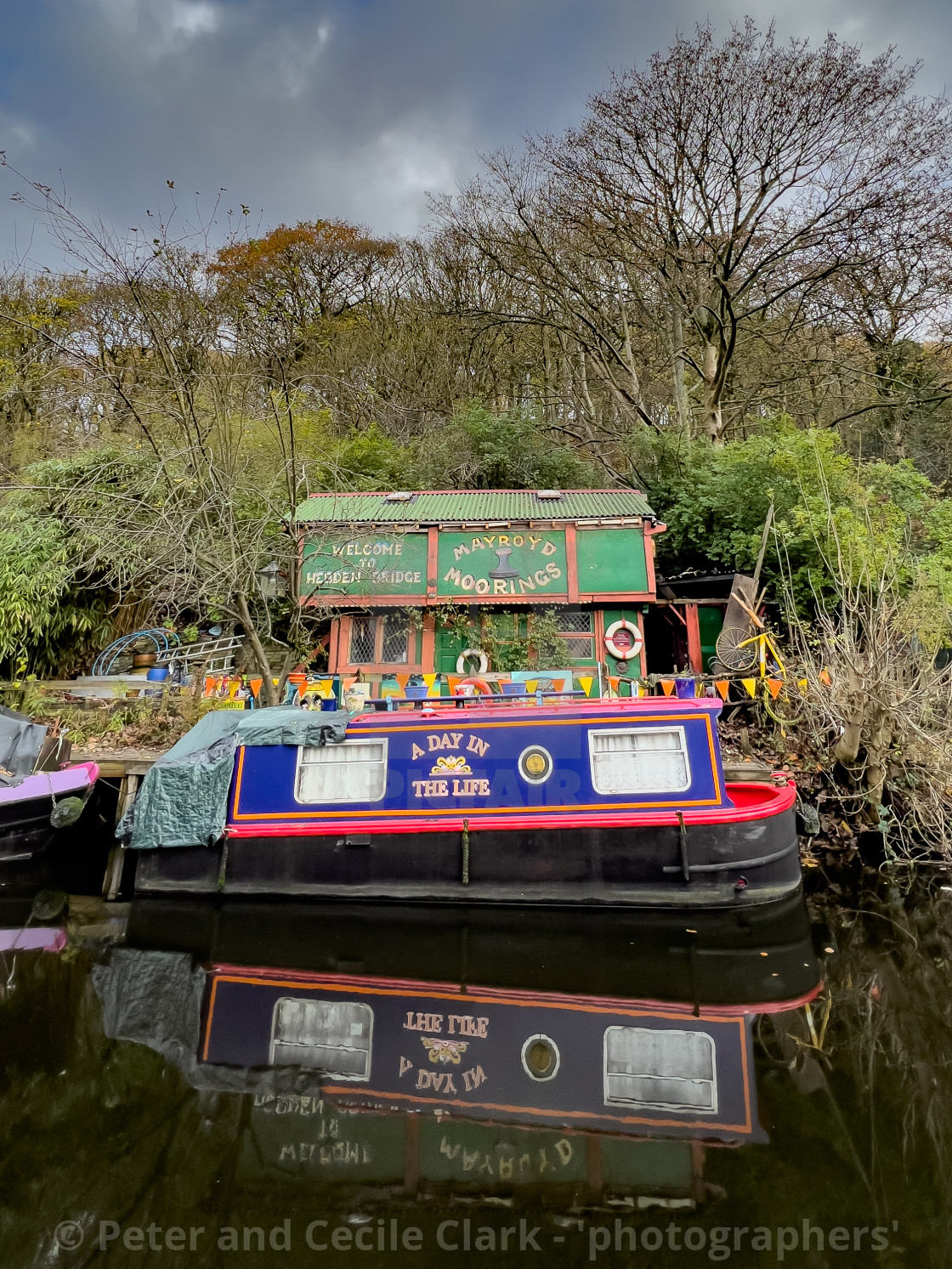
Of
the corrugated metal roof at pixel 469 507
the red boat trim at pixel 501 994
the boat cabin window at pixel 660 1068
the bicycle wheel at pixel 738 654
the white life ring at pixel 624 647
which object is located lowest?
the boat cabin window at pixel 660 1068

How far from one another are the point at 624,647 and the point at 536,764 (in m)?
4.51

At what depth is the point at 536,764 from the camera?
7.48m

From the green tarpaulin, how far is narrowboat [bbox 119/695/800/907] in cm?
2

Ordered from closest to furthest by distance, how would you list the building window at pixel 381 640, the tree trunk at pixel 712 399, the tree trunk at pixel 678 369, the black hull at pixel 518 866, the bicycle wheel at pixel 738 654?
the black hull at pixel 518 866 < the bicycle wheel at pixel 738 654 < the building window at pixel 381 640 < the tree trunk at pixel 712 399 < the tree trunk at pixel 678 369

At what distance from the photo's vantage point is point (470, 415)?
16.7 metres

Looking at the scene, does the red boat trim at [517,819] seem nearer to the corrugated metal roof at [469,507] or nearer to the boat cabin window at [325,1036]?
the boat cabin window at [325,1036]

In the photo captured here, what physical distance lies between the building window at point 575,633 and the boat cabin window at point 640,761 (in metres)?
4.06

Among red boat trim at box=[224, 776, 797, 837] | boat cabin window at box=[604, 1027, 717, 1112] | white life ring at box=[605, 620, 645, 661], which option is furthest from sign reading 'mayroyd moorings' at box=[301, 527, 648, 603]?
boat cabin window at box=[604, 1027, 717, 1112]

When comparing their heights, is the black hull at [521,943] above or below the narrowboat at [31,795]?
below

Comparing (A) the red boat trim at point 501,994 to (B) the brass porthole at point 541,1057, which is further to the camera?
(A) the red boat trim at point 501,994

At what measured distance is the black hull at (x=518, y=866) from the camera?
710 centimetres

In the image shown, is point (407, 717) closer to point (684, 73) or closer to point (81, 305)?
point (81, 305)

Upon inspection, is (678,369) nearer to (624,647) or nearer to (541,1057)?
(624,647)

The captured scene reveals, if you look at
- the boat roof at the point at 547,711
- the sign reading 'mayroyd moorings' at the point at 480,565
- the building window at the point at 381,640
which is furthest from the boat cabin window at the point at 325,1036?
the sign reading 'mayroyd moorings' at the point at 480,565
